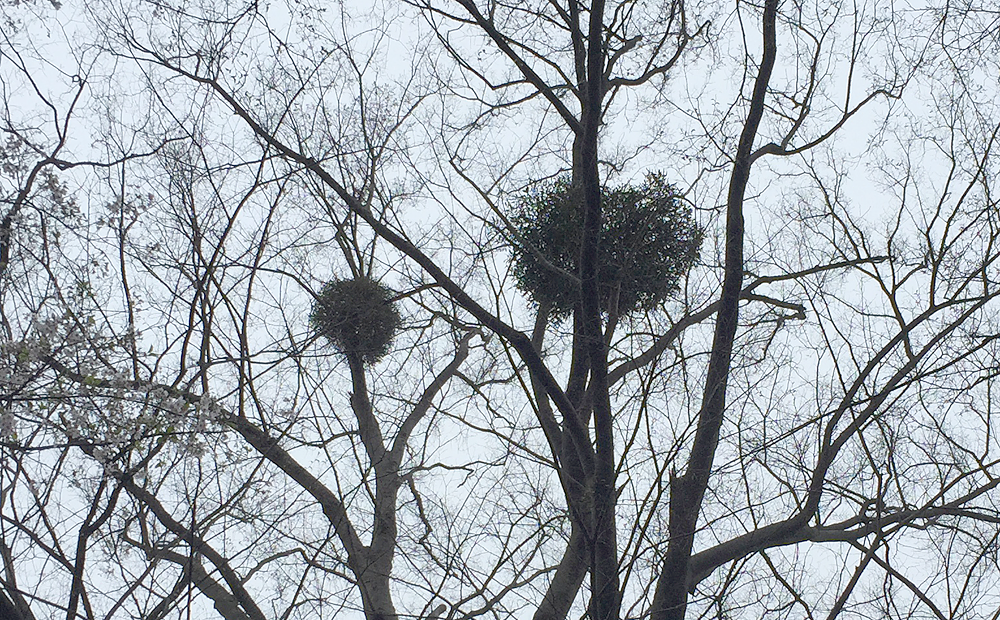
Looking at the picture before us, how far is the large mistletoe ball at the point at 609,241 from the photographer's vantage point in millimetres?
3678

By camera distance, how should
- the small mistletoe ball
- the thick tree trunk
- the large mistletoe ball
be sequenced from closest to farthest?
1. the thick tree trunk
2. the large mistletoe ball
3. the small mistletoe ball

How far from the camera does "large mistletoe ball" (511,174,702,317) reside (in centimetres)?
368

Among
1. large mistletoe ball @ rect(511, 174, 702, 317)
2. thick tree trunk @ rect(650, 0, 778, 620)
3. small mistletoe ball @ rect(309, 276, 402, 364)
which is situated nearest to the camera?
thick tree trunk @ rect(650, 0, 778, 620)

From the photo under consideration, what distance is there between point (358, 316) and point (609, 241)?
150 centimetres

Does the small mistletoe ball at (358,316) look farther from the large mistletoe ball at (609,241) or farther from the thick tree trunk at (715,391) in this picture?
the thick tree trunk at (715,391)

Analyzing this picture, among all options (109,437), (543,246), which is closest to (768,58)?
(543,246)

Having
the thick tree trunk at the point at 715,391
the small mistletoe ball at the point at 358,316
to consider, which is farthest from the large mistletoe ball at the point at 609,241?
the small mistletoe ball at the point at 358,316

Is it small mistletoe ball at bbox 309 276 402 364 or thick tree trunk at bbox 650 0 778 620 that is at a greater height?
small mistletoe ball at bbox 309 276 402 364

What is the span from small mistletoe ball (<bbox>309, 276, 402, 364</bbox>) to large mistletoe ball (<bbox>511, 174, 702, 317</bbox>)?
0.86 metres

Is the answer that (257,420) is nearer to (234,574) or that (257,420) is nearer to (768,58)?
(234,574)

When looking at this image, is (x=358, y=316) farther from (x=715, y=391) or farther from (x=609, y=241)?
(x=715, y=391)

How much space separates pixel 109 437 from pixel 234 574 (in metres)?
1.40

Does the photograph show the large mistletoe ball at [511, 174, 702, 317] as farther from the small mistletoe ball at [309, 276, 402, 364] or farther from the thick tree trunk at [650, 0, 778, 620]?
the small mistletoe ball at [309, 276, 402, 364]

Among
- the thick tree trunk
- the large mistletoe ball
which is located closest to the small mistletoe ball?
the large mistletoe ball
